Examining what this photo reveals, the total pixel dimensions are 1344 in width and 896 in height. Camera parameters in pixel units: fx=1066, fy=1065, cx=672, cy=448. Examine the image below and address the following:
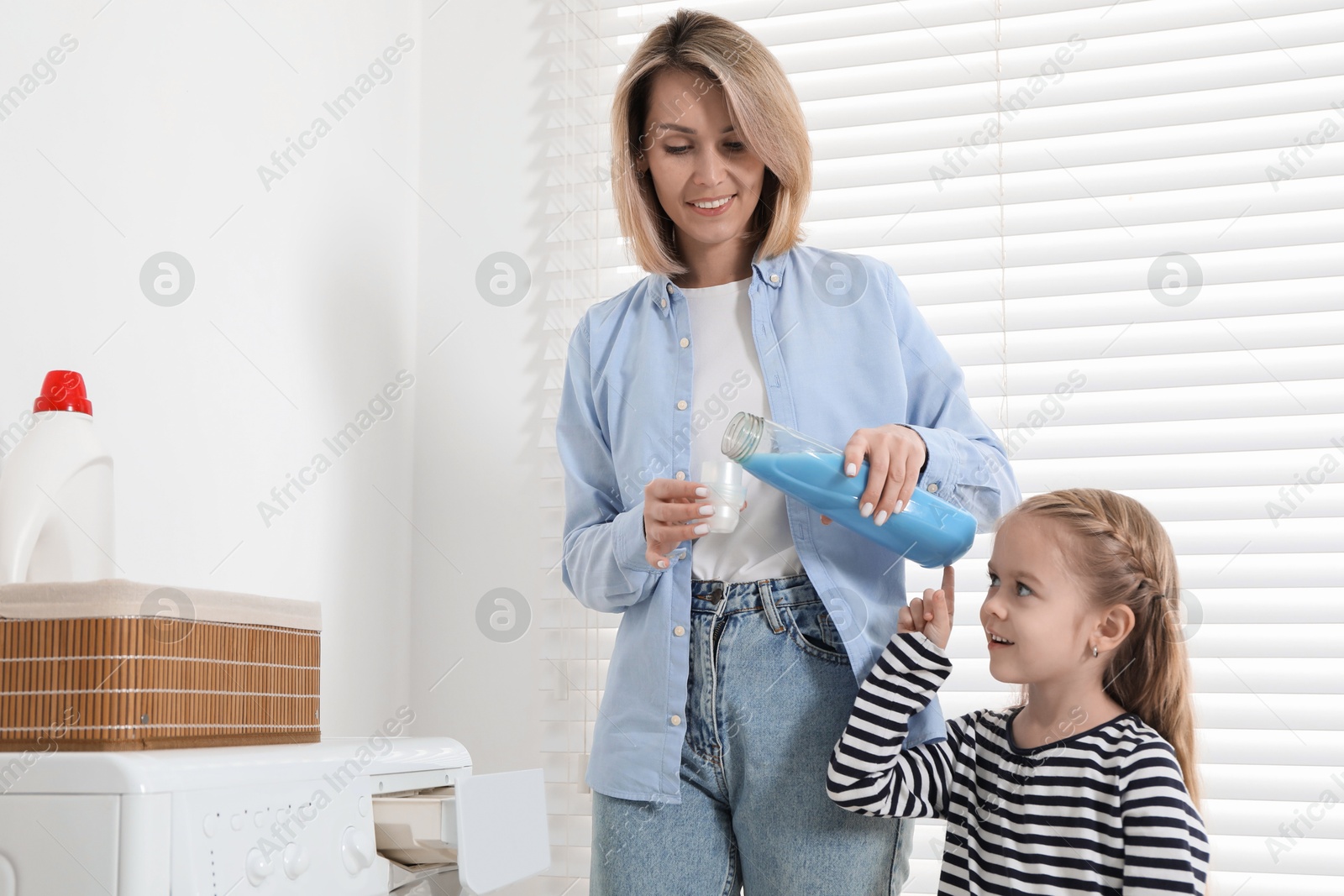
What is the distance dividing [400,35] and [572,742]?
1211 millimetres

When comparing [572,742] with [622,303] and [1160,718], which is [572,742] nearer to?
[622,303]

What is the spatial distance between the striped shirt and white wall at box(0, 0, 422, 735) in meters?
0.81

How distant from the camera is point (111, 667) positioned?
764mm

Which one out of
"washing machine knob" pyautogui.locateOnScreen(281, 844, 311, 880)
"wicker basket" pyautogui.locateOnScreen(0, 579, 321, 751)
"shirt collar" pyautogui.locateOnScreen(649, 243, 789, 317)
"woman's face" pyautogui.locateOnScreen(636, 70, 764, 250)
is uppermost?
"woman's face" pyautogui.locateOnScreen(636, 70, 764, 250)

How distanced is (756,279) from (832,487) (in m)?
0.27

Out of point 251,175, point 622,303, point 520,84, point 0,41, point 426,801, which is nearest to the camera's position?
point 426,801

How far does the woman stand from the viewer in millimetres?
1002

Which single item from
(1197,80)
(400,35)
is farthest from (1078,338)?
(400,35)

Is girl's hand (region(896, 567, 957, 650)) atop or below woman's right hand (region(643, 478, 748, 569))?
below

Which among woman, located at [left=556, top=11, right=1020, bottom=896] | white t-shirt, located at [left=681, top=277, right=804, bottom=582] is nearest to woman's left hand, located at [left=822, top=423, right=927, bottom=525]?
woman, located at [left=556, top=11, right=1020, bottom=896]

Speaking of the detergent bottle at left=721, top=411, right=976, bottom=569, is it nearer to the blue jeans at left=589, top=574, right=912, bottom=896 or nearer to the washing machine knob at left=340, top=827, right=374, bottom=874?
the blue jeans at left=589, top=574, right=912, bottom=896

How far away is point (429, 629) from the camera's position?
1739 millimetres

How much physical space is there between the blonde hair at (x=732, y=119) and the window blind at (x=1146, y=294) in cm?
51

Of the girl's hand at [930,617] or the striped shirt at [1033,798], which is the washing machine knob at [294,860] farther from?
the girl's hand at [930,617]
